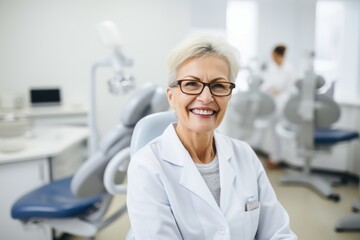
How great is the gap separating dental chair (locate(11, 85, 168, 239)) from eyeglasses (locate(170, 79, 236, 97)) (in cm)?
49

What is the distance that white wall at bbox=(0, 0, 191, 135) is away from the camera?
3689 mm

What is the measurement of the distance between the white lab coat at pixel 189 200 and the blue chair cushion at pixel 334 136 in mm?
2197

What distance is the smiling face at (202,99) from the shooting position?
1028 millimetres

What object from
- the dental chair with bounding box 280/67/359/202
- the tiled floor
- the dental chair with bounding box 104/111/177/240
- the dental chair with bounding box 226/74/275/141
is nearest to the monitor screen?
the tiled floor

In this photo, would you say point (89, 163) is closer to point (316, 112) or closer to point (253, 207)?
point (253, 207)

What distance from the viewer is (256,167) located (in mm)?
1205

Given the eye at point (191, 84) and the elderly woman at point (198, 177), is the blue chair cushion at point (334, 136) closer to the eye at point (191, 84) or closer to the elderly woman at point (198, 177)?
the elderly woman at point (198, 177)

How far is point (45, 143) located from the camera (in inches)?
86.7

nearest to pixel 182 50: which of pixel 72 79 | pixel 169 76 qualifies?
pixel 169 76

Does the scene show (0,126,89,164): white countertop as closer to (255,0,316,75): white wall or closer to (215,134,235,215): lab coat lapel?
(215,134,235,215): lab coat lapel

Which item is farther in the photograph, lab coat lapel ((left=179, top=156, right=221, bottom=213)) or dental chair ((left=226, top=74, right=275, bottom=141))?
dental chair ((left=226, top=74, right=275, bottom=141))

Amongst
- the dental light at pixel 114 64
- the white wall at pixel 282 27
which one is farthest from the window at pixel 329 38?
the dental light at pixel 114 64

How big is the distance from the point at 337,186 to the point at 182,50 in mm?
2979

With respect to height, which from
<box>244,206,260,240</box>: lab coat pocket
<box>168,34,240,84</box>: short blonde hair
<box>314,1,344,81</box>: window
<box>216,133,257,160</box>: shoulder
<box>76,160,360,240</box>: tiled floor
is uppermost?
<box>314,1,344,81</box>: window
